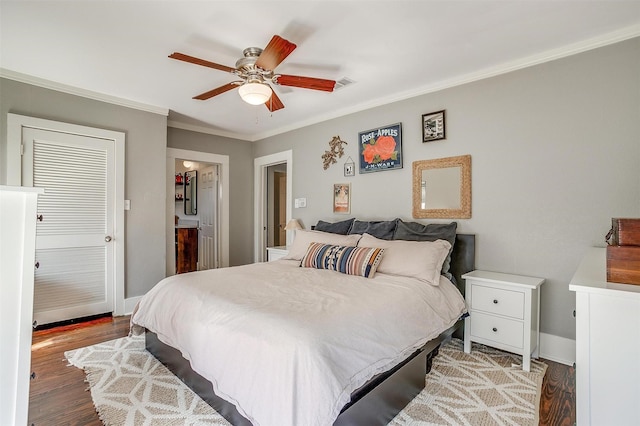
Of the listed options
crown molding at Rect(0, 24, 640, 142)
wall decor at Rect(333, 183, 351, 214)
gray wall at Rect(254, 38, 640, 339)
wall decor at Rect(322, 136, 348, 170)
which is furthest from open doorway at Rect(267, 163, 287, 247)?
gray wall at Rect(254, 38, 640, 339)

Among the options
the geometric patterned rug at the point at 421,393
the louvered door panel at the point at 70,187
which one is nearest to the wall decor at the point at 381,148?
the geometric patterned rug at the point at 421,393

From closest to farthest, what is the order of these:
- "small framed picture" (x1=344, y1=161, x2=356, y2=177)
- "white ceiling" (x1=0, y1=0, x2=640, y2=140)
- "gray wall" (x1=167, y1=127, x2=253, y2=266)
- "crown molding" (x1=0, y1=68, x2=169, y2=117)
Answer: "white ceiling" (x1=0, y1=0, x2=640, y2=140) → "crown molding" (x1=0, y1=68, x2=169, y2=117) → "small framed picture" (x1=344, y1=161, x2=356, y2=177) → "gray wall" (x1=167, y1=127, x2=253, y2=266)

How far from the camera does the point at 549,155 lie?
95.9 inches

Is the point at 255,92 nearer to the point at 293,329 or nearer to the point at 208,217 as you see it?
the point at 293,329

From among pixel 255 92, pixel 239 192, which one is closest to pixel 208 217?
pixel 239 192

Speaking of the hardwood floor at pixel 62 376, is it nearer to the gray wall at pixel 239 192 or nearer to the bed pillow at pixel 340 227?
the gray wall at pixel 239 192

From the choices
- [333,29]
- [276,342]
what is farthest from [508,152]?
[276,342]

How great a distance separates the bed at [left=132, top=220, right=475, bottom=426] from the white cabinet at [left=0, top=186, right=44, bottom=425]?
0.74m

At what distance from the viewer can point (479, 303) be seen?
2465mm

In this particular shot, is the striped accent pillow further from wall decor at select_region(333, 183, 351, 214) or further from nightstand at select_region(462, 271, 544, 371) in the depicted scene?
wall decor at select_region(333, 183, 351, 214)

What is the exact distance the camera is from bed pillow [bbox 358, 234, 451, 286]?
2.38 metres

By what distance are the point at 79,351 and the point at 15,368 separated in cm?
201

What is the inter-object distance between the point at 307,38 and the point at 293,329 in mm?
1953

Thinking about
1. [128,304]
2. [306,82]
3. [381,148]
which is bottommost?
[128,304]
